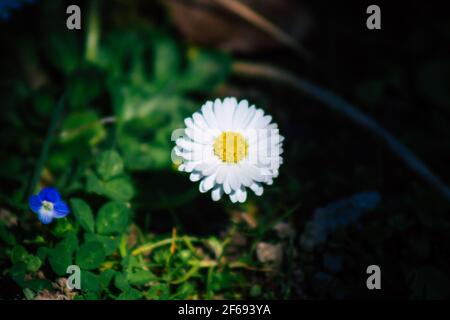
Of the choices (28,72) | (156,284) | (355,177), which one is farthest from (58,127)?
(355,177)

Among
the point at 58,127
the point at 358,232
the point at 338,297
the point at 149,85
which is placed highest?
the point at 149,85

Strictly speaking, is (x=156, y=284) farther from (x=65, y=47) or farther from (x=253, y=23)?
(x=253, y=23)

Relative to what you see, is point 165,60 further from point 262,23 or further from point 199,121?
point 199,121

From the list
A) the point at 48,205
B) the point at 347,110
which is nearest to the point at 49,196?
the point at 48,205

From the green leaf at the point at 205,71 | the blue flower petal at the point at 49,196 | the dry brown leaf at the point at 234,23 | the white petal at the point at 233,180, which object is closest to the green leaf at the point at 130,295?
the blue flower petal at the point at 49,196

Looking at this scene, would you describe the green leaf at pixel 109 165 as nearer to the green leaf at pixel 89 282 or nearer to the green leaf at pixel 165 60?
the green leaf at pixel 89 282

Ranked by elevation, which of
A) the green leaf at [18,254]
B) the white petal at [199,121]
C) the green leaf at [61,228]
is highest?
the white petal at [199,121]

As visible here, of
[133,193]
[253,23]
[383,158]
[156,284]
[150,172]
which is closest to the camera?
[156,284]
